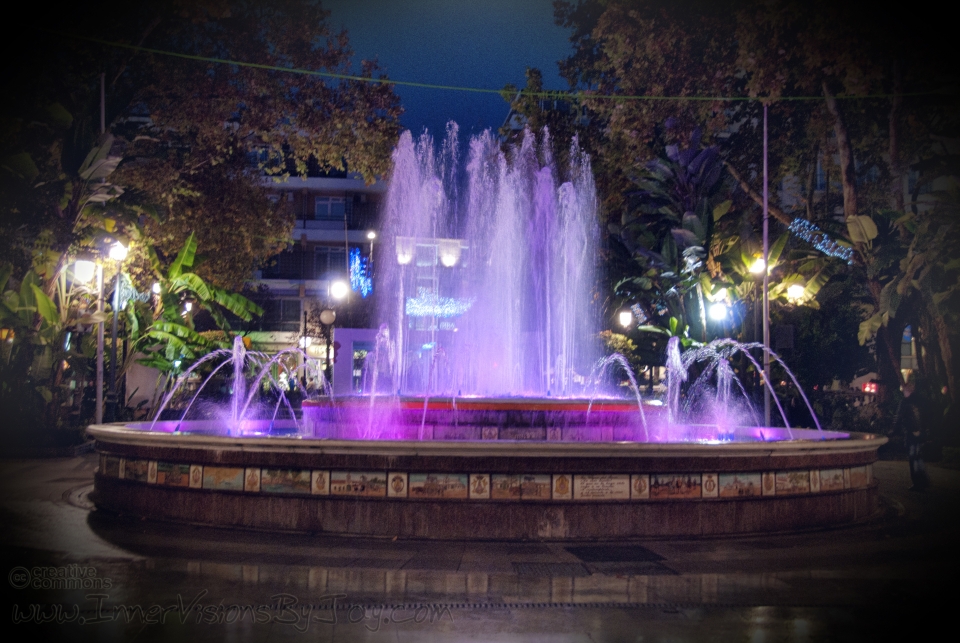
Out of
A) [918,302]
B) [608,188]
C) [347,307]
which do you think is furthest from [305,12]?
[347,307]

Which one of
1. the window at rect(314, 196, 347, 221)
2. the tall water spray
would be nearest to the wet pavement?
the tall water spray

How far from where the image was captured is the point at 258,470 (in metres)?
9.84

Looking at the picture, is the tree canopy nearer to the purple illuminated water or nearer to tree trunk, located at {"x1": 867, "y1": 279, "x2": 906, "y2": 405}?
tree trunk, located at {"x1": 867, "y1": 279, "x2": 906, "y2": 405}

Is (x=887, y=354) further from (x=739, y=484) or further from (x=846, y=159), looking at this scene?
(x=739, y=484)

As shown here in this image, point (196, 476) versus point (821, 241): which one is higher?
point (821, 241)

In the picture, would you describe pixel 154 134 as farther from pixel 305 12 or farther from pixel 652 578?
pixel 652 578

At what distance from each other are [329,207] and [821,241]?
38700mm

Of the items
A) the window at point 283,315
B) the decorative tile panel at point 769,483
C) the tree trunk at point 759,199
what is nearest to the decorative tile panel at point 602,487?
the decorative tile panel at point 769,483

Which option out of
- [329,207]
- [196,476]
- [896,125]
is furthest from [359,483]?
[329,207]

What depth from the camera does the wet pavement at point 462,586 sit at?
607 centimetres

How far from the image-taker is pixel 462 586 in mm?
7359

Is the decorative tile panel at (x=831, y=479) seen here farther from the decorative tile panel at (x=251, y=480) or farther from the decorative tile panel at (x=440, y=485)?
the decorative tile panel at (x=251, y=480)

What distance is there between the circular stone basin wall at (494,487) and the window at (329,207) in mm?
47686

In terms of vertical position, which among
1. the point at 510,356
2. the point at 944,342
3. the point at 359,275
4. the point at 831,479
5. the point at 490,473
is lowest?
the point at 831,479
